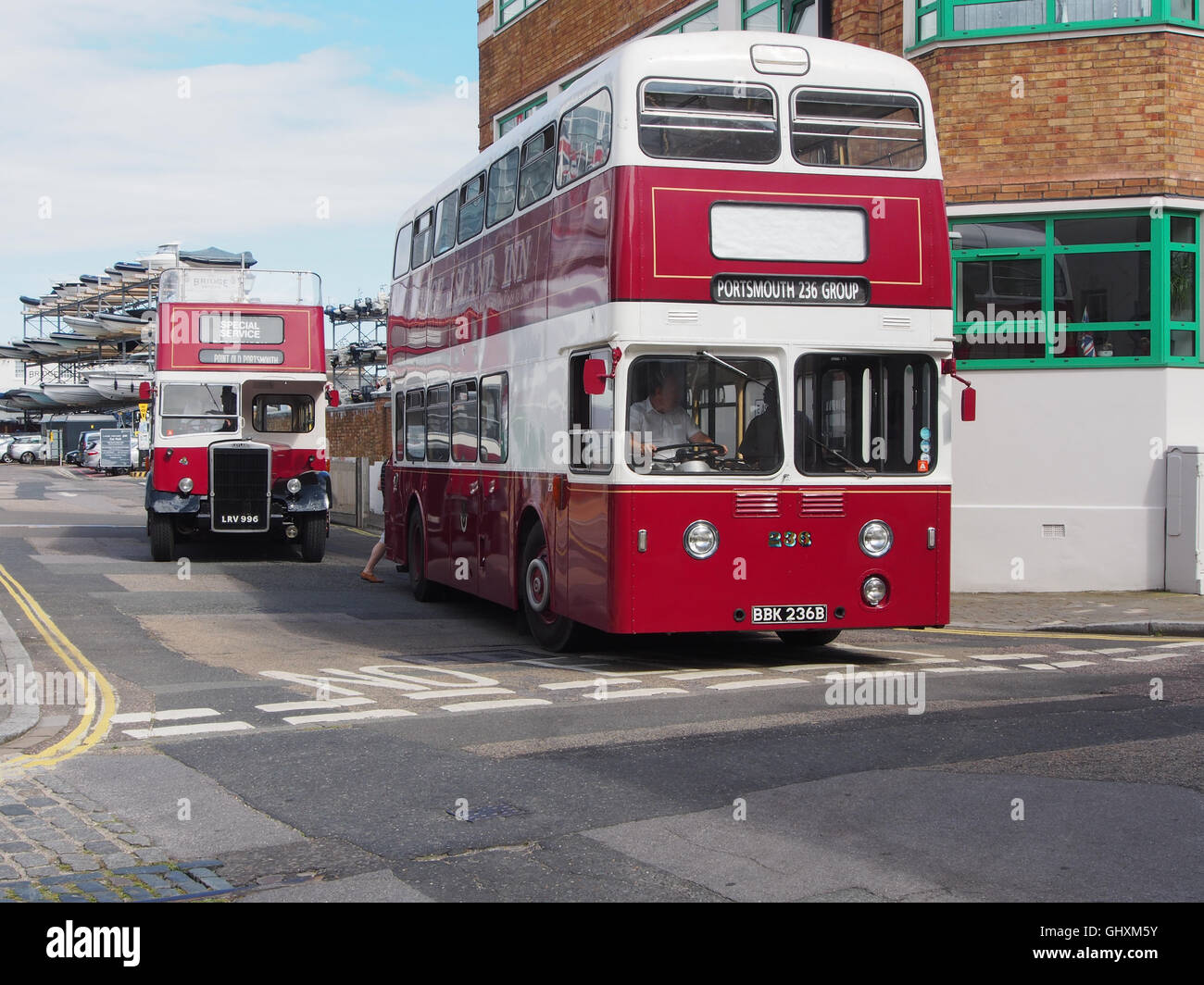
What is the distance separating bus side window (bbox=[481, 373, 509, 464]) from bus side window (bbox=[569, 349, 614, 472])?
1893mm

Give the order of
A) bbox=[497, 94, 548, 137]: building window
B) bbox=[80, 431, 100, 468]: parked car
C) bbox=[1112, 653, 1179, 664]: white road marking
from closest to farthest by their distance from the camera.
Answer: bbox=[1112, 653, 1179, 664]: white road marking, bbox=[497, 94, 548, 137]: building window, bbox=[80, 431, 100, 468]: parked car

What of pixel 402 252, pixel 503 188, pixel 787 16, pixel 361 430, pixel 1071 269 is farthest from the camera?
pixel 361 430

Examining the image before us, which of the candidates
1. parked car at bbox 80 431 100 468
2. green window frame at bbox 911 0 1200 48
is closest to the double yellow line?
green window frame at bbox 911 0 1200 48

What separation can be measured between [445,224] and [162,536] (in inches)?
314

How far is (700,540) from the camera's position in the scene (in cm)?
1081

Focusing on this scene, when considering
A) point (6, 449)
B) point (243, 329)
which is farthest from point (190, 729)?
point (6, 449)

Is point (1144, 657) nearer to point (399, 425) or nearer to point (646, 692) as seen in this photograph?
point (646, 692)

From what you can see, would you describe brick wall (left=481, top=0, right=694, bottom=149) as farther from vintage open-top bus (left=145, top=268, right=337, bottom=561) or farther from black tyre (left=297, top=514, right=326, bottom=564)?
black tyre (left=297, top=514, right=326, bottom=564)

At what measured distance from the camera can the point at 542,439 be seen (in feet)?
40.1

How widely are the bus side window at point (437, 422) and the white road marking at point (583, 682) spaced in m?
5.35

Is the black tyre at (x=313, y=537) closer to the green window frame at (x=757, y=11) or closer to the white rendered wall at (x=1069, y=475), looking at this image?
the white rendered wall at (x=1069, y=475)

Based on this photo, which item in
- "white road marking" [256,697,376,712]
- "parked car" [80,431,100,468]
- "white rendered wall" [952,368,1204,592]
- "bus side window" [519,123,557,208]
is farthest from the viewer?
"parked car" [80,431,100,468]

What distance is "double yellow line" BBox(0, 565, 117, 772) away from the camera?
8102 mm

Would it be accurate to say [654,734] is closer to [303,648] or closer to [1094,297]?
[303,648]
